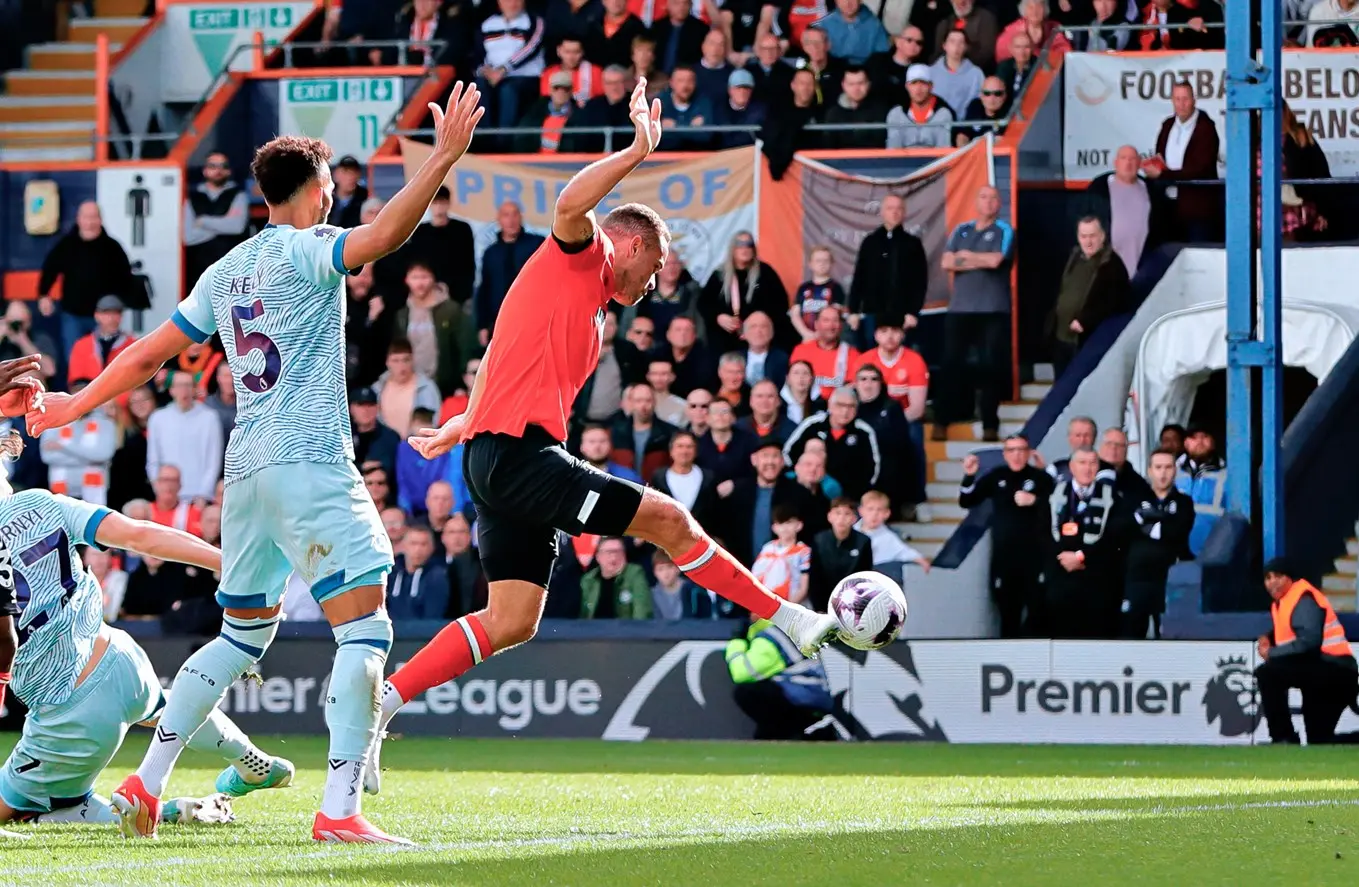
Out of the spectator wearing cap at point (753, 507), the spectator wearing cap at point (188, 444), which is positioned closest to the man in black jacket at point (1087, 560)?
the spectator wearing cap at point (753, 507)

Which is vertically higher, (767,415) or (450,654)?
(767,415)

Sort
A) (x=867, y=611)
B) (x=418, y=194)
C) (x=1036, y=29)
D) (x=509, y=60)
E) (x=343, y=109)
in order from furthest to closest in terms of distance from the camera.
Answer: (x=343, y=109), (x=509, y=60), (x=1036, y=29), (x=867, y=611), (x=418, y=194)

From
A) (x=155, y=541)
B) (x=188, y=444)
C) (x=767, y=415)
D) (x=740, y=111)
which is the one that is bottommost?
(x=188, y=444)

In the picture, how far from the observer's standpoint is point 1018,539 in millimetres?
15617

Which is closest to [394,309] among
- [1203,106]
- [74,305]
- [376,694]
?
[74,305]

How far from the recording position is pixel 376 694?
23.4 feet

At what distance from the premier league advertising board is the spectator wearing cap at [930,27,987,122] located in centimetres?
611

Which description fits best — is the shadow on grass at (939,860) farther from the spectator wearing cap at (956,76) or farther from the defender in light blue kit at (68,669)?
the spectator wearing cap at (956,76)

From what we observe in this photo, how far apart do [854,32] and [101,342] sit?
691 centimetres

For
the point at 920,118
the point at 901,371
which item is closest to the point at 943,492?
the point at 901,371

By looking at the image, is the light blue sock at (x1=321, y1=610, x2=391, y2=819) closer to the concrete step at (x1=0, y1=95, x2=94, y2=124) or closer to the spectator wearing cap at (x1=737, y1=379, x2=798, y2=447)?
the spectator wearing cap at (x1=737, y1=379, x2=798, y2=447)

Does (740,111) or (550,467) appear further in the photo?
(740,111)

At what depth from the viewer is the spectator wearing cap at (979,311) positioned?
17641 mm

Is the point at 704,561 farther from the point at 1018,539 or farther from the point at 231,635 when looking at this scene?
the point at 1018,539
